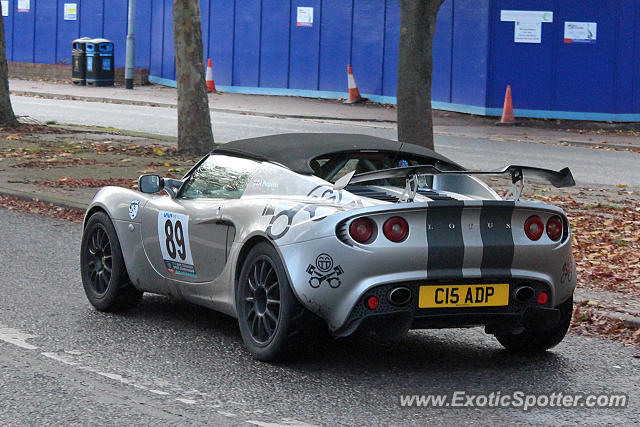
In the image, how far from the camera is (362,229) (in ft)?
19.5

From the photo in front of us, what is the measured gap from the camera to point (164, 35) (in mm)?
37500

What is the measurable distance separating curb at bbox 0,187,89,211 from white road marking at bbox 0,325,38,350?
5.54 metres

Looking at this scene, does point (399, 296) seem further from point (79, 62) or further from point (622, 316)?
point (79, 62)

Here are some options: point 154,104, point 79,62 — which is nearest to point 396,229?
point 154,104

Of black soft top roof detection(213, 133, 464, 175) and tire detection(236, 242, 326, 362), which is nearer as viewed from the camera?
tire detection(236, 242, 326, 362)

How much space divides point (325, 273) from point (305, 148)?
3.70 feet

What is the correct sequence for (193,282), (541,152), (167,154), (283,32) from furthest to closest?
(283,32), (541,152), (167,154), (193,282)

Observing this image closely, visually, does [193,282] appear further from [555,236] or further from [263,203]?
[555,236]

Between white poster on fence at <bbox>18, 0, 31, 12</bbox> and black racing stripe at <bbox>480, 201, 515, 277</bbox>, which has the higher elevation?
white poster on fence at <bbox>18, 0, 31, 12</bbox>

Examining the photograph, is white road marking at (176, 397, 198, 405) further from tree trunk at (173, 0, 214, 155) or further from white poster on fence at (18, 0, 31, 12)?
white poster on fence at (18, 0, 31, 12)

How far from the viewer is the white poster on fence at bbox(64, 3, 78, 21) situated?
40938mm

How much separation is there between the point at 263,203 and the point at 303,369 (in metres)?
0.94

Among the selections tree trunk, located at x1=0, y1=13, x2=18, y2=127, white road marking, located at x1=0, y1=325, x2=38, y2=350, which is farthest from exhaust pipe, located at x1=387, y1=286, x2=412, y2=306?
tree trunk, located at x1=0, y1=13, x2=18, y2=127

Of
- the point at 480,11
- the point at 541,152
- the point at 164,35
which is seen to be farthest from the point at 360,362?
the point at 164,35
